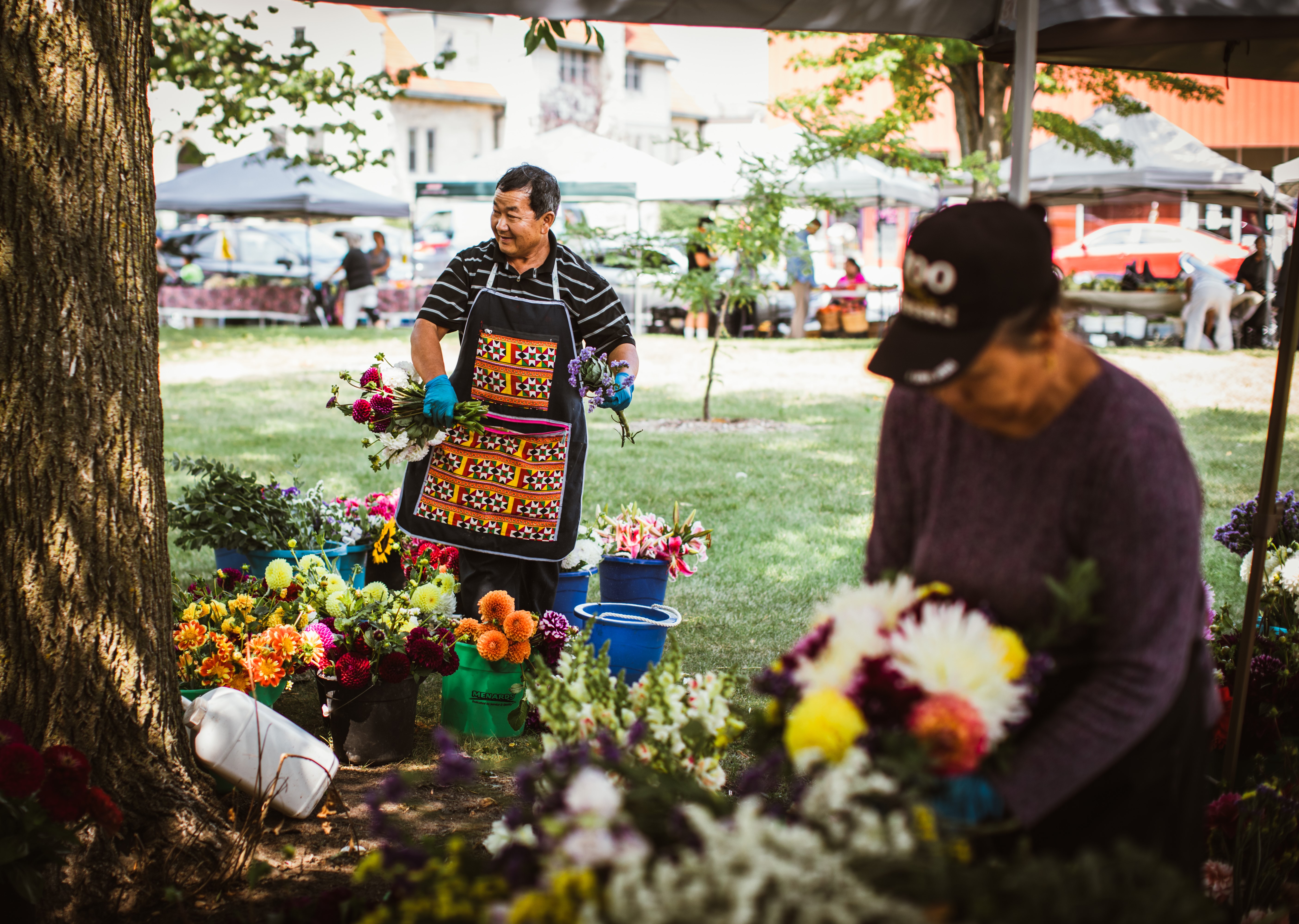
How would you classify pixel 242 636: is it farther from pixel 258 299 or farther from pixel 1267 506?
pixel 258 299

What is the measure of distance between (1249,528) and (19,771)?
A: 3.70 m

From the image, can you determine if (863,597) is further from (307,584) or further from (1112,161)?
(1112,161)

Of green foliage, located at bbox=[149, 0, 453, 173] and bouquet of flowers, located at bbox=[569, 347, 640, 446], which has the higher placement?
green foliage, located at bbox=[149, 0, 453, 173]

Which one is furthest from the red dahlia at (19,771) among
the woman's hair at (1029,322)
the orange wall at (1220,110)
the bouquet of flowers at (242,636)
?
the orange wall at (1220,110)

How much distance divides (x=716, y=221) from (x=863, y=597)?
941 centimetres

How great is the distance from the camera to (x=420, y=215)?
2975 cm

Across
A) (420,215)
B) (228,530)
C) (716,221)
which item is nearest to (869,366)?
(228,530)

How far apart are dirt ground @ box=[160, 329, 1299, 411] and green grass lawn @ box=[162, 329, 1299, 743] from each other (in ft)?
2.01

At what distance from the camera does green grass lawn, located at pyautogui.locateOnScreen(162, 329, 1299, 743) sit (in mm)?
5324

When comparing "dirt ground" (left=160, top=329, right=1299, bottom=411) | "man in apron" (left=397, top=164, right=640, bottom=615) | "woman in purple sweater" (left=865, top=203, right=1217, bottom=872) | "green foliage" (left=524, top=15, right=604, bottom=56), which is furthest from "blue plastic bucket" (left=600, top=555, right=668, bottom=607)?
"dirt ground" (left=160, top=329, right=1299, bottom=411)

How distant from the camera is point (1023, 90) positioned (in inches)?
111

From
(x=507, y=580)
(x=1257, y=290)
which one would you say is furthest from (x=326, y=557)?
(x=1257, y=290)

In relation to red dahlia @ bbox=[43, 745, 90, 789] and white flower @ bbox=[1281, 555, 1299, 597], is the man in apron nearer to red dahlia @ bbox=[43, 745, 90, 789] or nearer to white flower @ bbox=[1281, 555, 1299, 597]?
red dahlia @ bbox=[43, 745, 90, 789]

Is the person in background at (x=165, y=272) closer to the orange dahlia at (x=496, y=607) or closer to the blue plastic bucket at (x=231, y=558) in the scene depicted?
the blue plastic bucket at (x=231, y=558)
